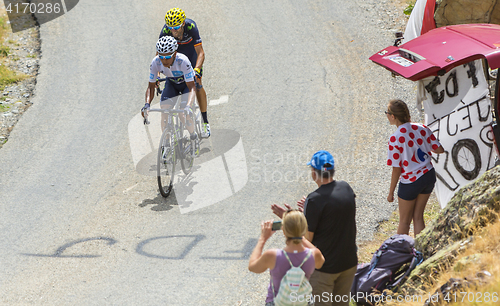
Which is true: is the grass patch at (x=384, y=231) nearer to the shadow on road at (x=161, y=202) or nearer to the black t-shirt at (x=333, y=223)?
the black t-shirt at (x=333, y=223)

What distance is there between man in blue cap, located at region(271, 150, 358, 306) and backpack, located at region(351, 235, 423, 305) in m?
0.79

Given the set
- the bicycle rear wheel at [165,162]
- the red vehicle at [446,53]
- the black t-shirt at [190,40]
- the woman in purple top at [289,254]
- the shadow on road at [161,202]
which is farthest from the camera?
the black t-shirt at [190,40]

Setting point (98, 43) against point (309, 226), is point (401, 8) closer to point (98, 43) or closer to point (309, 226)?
point (98, 43)

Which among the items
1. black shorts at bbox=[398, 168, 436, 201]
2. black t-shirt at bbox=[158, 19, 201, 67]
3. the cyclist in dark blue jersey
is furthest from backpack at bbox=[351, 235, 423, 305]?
black t-shirt at bbox=[158, 19, 201, 67]

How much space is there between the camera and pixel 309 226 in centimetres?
421

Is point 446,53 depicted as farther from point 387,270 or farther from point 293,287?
point 293,287

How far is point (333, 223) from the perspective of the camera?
13.7 ft

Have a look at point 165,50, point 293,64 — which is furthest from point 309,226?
point 293,64

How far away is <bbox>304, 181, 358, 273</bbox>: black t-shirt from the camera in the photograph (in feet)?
13.6

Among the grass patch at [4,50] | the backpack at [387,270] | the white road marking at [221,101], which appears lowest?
the backpack at [387,270]

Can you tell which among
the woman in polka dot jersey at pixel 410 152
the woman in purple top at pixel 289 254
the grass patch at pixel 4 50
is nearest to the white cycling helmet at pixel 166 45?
the woman in polka dot jersey at pixel 410 152

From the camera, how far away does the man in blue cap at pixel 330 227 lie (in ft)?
13.6

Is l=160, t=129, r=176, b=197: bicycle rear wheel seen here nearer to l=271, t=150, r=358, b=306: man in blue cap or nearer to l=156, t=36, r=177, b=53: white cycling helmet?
l=156, t=36, r=177, b=53: white cycling helmet

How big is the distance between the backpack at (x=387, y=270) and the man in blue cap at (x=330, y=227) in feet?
2.60
